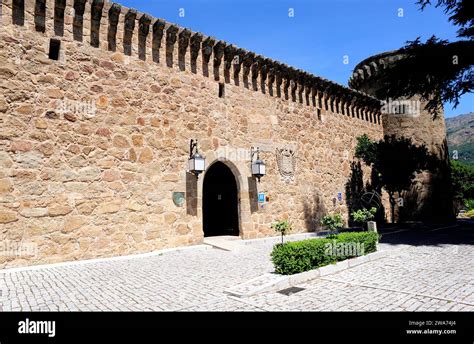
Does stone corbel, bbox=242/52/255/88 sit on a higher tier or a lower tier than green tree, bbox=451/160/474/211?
higher

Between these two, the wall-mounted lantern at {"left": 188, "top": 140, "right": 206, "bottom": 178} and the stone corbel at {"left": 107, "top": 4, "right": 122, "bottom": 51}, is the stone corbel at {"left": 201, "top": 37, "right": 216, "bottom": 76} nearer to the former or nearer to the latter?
the stone corbel at {"left": 107, "top": 4, "right": 122, "bottom": 51}

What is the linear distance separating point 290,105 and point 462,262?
8646 mm

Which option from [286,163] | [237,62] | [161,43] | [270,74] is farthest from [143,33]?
[286,163]

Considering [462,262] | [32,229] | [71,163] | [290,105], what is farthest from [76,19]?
[462,262]

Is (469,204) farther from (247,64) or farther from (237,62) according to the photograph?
(237,62)

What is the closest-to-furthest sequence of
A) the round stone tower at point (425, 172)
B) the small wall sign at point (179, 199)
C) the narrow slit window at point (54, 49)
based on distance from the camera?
the narrow slit window at point (54, 49) → the small wall sign at point (179, 199) → the round stone tower at point (425, 172)

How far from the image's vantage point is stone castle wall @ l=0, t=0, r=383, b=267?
7.26m

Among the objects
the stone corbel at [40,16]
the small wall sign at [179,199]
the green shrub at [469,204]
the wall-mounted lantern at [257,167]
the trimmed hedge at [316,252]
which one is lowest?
the green shrub at [469,204]

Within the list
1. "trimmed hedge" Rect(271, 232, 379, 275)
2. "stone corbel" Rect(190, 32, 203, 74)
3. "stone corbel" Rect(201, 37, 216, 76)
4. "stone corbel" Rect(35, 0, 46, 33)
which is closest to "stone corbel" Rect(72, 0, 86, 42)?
"stone corbel" Rect(35, 0, 46, 33)

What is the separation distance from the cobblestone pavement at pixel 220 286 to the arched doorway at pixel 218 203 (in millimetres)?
5029

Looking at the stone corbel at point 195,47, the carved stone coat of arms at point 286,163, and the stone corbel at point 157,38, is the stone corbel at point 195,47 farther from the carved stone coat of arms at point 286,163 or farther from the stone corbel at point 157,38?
the carved stone coat of arms at point 286,163

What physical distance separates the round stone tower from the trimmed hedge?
1228cm

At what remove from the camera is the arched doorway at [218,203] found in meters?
13.1

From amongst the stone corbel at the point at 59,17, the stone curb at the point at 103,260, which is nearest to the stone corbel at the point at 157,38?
the stone corbel at the point at 59,17
